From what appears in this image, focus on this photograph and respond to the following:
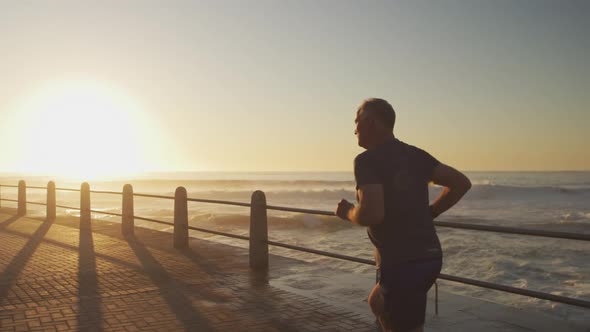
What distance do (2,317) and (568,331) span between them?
19.4 ft

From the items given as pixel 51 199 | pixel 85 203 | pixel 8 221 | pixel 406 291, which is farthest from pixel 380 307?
pixel 8 221

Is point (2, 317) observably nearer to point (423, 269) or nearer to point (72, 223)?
point (423, 269)

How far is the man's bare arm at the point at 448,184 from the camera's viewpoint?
3.06 m

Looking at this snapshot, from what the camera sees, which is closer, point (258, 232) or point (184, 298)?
point (184, 298)

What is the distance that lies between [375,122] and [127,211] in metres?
10.5

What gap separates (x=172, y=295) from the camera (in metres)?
6.53

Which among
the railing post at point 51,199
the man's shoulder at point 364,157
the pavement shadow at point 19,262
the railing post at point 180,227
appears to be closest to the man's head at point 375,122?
the man's shoulder at point 364,157

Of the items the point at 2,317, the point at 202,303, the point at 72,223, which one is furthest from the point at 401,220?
the point at 72,223

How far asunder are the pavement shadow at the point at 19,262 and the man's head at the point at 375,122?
563cm

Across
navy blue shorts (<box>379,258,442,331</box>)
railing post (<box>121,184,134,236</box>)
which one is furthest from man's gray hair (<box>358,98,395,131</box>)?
railing post (<box>121,184,134,236</box>)

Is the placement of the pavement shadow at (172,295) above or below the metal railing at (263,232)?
below

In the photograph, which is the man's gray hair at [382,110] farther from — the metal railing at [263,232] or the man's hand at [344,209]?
the metal railing at [263,232]

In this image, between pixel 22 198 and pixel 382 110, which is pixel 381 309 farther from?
pixel 22 198

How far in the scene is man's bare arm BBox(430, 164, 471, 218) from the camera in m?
3.06
